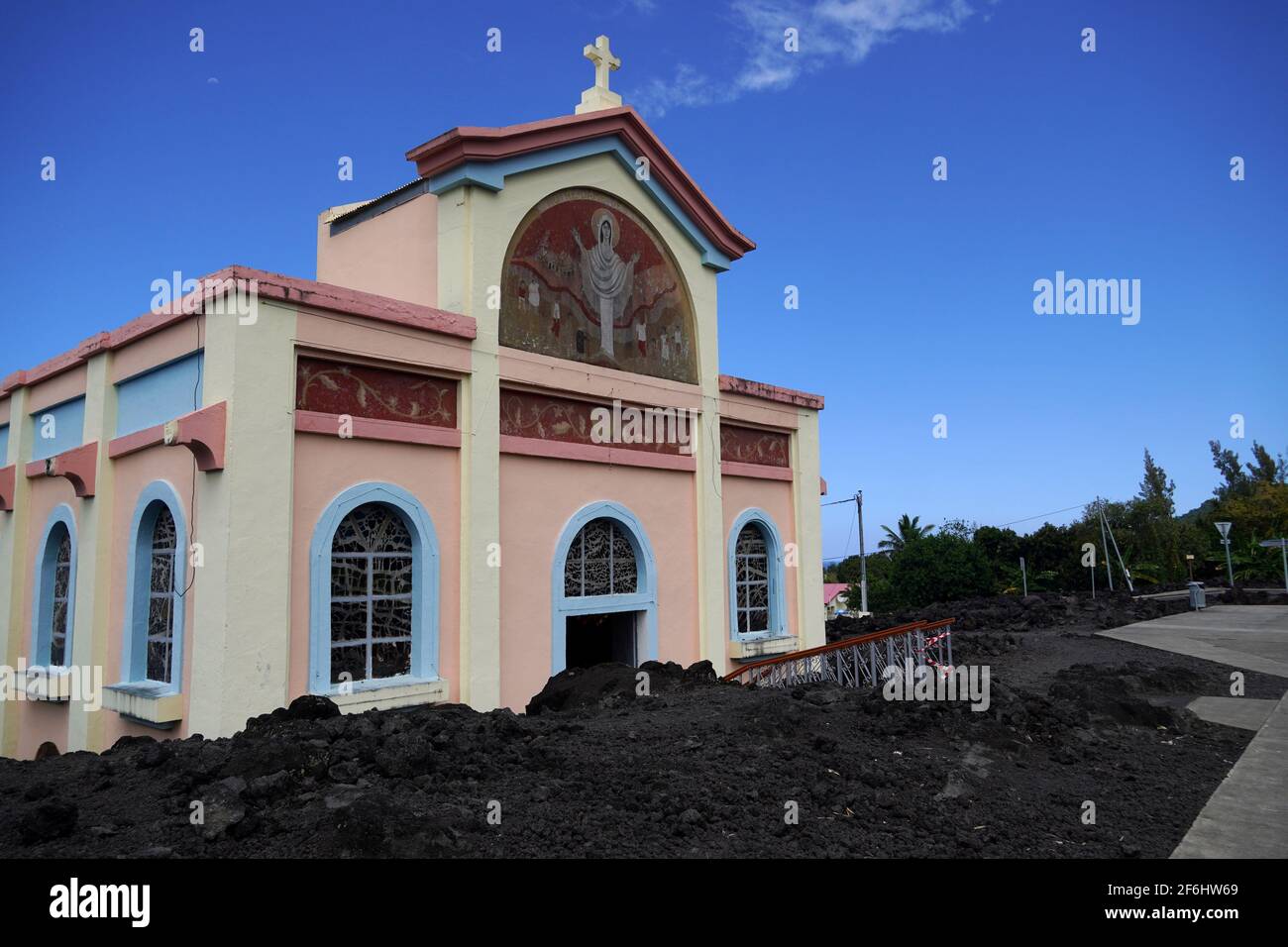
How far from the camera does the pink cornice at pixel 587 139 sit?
9844mm

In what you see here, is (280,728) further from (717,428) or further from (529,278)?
(717,428)

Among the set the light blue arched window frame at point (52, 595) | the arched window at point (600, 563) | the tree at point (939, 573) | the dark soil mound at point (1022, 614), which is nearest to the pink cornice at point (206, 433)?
the arched window at point (600, 563)

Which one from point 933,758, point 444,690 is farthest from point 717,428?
point 933,758

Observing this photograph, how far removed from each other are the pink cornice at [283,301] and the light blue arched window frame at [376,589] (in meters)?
1.82

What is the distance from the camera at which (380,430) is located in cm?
880

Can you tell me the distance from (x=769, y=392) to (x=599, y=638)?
498cm

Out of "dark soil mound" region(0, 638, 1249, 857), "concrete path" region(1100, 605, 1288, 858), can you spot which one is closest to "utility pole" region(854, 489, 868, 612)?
"concrete path" region(1100, 605, 1288, 858)

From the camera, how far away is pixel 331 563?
8.37 m

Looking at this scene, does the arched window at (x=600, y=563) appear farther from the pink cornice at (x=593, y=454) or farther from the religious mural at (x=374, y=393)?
the religious mural at (x=374, y=393)

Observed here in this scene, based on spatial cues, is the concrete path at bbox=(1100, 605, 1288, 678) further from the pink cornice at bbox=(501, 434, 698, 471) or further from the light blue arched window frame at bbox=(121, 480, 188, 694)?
the light blue arched window frame at bbox=(121, 480, 188, 694)
